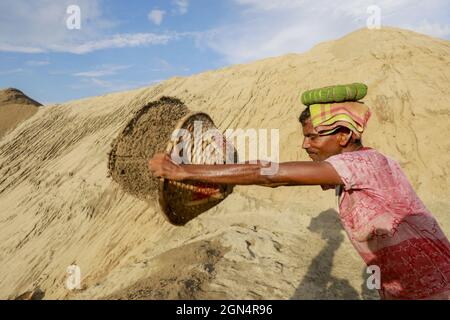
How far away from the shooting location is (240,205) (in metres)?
6.07

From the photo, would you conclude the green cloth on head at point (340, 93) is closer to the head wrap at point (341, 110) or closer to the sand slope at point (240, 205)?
→ the head wrap at point (341, 110)

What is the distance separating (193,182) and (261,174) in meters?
0.76

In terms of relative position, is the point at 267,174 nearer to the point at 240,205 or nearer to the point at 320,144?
the point at 320,144

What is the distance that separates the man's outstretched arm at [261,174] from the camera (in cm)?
134

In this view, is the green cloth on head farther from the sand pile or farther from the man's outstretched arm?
the sand pile

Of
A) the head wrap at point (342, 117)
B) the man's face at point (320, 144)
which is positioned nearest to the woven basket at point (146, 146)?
the man's face at point (320, 144)

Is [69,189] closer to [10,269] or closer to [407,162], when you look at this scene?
[10,269]

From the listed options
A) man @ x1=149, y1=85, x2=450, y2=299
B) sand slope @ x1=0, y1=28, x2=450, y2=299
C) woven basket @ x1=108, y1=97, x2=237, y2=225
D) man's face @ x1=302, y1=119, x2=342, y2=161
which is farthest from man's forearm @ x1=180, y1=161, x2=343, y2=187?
sand slope @ x1=0, y1=28, x2=450, y2=299

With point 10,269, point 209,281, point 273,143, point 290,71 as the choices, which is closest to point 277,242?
point 209,281

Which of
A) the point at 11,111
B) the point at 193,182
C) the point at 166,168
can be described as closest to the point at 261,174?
the point at 166,168

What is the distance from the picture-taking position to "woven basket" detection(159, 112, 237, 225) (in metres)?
2.07

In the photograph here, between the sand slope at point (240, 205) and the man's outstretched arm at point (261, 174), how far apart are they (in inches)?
67.3

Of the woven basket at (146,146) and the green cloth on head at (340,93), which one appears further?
the woven basket at (146,146)
